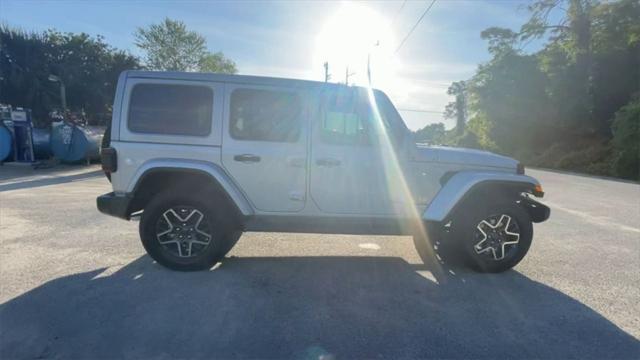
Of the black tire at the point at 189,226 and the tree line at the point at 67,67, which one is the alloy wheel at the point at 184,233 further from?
the tree line at the point at 67,67

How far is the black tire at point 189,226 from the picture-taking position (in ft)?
14.8

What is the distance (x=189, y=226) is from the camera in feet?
15.0

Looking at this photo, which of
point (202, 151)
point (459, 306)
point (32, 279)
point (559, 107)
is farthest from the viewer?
point (559, 107)

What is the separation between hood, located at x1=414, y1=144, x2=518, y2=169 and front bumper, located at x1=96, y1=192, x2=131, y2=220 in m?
3.32

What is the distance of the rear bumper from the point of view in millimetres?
4891

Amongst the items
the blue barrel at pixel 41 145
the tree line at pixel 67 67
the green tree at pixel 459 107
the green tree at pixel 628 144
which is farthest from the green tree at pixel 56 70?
the green tree at pixel 459 107

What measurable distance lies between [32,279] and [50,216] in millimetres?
3515

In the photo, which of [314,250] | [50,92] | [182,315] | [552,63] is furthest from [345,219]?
[552,63]

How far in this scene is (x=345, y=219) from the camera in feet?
15.3

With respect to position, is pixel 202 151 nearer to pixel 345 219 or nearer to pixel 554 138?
pixel 345 219

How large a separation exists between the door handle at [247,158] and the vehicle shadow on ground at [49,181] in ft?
30.4

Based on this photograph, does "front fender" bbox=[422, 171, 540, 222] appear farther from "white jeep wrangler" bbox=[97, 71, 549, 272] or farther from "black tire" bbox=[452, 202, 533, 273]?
"black tire" bbox=[452, 202, 533, 273]

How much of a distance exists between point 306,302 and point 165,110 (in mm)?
2607

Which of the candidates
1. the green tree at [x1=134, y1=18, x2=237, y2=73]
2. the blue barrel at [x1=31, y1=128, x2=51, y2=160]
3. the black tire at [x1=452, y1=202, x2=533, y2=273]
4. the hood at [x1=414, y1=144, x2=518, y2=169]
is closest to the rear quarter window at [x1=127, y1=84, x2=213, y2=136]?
the hood at [x1=414, y1=144, x2=518, y2=169]
